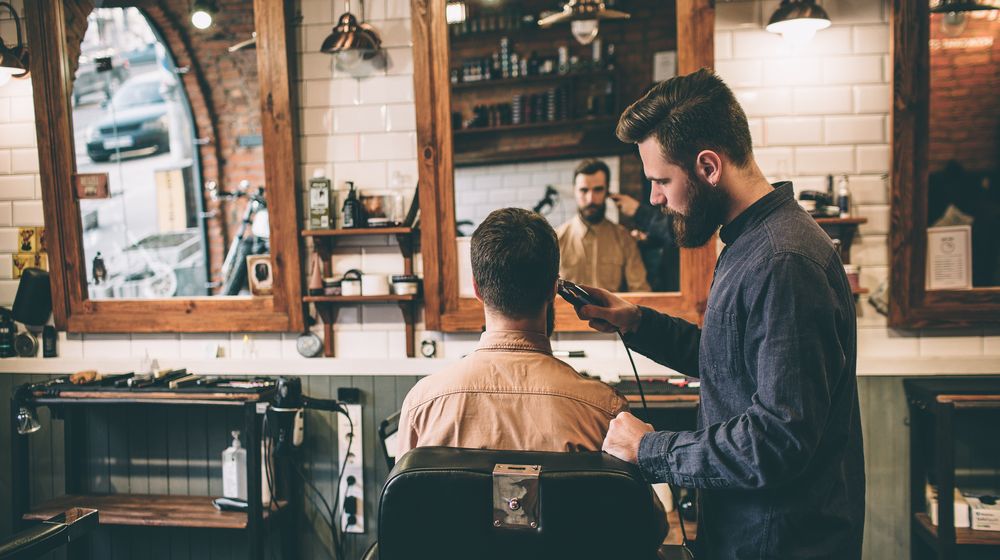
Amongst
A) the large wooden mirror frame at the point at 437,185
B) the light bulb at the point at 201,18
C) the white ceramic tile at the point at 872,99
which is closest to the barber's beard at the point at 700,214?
the large wooden mirror frame at the point at 437,185

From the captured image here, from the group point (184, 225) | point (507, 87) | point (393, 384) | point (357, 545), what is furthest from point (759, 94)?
point (184, 225)

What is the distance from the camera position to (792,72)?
2.73 metres

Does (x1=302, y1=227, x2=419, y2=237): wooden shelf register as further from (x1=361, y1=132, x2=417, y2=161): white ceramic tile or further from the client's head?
the client's head

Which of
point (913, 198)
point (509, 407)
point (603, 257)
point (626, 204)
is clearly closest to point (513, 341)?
point (509, 407)

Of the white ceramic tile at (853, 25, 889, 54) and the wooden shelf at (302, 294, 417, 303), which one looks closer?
the white ceramic tile at (853, 25, 889, 54)

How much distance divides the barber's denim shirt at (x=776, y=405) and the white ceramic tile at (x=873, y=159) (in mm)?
1675

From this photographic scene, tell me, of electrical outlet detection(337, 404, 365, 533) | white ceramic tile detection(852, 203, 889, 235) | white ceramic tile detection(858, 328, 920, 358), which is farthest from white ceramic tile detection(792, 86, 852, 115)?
electrical outlet detection(337, 404, 365, 533)

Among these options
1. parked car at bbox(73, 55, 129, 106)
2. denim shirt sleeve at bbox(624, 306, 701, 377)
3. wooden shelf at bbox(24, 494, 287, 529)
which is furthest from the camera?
parked car at bbox(73, 55, 129, 106)

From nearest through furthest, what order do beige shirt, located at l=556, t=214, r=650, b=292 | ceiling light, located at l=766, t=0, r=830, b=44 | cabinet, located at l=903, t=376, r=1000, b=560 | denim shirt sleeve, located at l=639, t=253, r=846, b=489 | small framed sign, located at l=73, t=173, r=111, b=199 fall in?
denim shirt sleeve, located at l=639, t=253, r=846, b=489 < cabinet, located at l=903, t=376, r=1000, b=560 < ceiling light, located at l=766, t=0, r=830, b=44 < small framed sign, located at l=73, t=173, r=111, b=199 < beige shirt, located at l=556, t=214, r=650, b=292

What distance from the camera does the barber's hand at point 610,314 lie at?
5.65 ft

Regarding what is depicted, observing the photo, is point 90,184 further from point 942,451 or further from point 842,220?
point 942,451

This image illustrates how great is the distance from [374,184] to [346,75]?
52 centimetres

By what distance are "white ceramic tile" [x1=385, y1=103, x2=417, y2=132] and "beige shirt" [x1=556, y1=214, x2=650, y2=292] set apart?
141 centimetres

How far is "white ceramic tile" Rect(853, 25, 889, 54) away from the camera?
8.80ft
